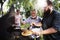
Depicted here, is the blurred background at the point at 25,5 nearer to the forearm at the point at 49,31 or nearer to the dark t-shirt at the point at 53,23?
the dark t-shirt at the point at 53,23

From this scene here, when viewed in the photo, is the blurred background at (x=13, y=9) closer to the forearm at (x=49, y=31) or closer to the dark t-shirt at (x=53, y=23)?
the dark t-shirt at (x=53, y=23)

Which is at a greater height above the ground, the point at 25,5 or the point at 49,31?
the point at 25,5

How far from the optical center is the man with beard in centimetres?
324

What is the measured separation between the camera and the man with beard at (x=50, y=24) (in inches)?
128

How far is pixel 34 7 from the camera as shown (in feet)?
10.7

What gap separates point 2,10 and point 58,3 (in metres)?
0.57

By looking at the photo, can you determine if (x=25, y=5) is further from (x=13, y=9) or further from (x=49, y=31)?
(x=49, y=31)

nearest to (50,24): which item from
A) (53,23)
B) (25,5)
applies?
(53,23)

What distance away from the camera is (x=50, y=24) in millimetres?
3256

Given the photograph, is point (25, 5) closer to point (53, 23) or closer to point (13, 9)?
point (13, 9)

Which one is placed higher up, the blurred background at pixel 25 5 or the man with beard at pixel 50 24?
the blurred background at pixel 25 5

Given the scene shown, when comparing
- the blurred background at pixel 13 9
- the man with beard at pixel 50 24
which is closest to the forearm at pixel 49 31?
the man with beard at pixel 50 24

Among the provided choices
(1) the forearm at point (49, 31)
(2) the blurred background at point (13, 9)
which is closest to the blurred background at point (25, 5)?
(2) the blurred background at point (13, 9)

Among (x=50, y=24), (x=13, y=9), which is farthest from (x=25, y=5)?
(x=50, y=24)
